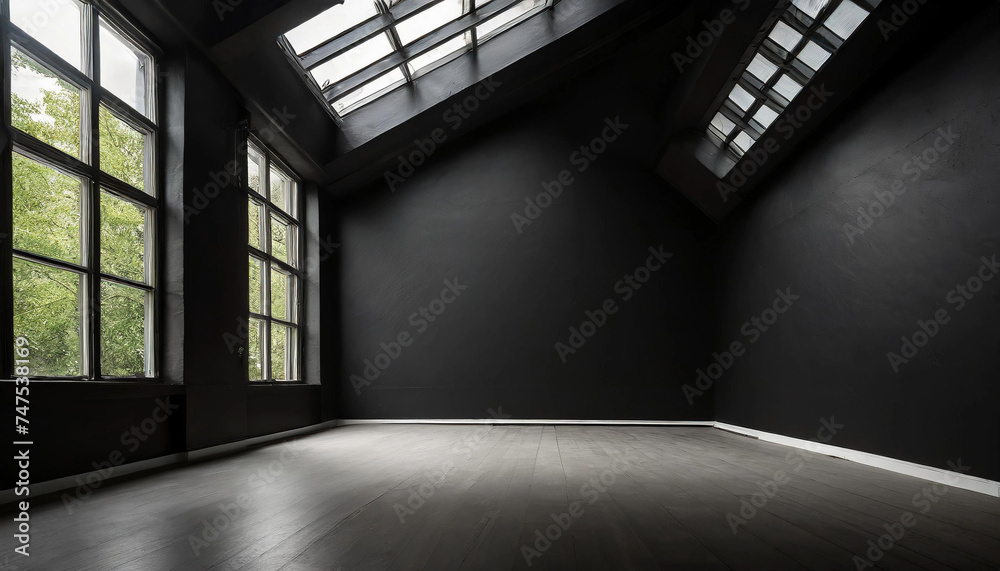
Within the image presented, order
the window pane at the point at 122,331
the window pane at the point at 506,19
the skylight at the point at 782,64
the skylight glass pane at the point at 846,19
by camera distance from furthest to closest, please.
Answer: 1. the window pane at the point at 506,19
2. the skylight at the point at 782,64
3. the skylight glass pane at the point at 846,19
4. the window pane at the point at 122,331

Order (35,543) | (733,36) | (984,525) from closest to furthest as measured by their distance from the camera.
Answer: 1. (35,543)
2. (984,525)
3. (733,36)

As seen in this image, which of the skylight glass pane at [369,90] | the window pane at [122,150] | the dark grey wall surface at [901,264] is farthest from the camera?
the skylight glass pane at [369,90]

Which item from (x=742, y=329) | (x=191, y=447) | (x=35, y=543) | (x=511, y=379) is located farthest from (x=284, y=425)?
(x=742, y=329)

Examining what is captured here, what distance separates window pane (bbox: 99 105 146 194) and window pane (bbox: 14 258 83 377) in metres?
1.05

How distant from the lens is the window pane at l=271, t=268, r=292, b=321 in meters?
8.70

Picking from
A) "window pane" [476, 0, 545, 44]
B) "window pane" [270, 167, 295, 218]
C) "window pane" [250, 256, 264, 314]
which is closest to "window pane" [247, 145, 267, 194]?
"window pane" [270, 167, 295, 218]

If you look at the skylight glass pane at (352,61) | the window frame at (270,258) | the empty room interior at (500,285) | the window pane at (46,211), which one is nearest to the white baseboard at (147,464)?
the empty room interior at (500,285)

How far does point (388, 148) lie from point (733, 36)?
5117mm

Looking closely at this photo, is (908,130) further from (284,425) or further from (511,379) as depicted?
(284,425)

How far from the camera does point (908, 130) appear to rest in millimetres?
5273

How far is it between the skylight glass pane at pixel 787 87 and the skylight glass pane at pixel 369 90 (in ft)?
15.7

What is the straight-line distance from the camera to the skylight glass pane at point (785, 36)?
6.51 m

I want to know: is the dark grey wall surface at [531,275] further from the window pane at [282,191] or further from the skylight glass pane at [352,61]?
the skylight glass pane at [352,61]

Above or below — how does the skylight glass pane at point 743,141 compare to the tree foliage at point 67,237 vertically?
above
